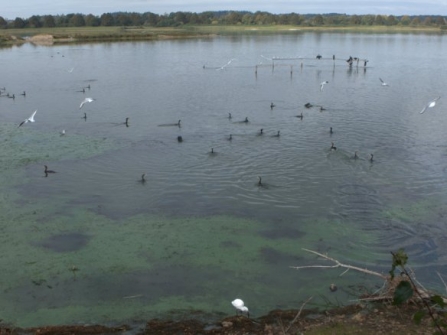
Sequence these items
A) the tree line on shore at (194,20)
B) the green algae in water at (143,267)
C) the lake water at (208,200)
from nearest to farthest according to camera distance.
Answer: the green algae in water at (143,267)
the lake water at (208,200)
the tree line on shore at (194,20)

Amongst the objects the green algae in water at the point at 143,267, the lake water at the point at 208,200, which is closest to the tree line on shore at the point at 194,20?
the lake water at the point at 208,200

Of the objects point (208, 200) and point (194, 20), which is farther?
point (194, 20)

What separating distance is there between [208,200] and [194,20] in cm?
12424

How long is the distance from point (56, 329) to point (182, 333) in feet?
7.79

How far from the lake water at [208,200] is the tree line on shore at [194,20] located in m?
90.6

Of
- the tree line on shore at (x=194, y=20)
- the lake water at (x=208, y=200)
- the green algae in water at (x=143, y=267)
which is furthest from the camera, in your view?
the tree line on shore at (x=194, y=20)

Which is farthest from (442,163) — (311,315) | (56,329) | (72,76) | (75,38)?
(75,38)

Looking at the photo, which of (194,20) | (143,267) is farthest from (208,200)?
(194,20)

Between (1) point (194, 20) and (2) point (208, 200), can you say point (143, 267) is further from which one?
(1) point (194, 20)

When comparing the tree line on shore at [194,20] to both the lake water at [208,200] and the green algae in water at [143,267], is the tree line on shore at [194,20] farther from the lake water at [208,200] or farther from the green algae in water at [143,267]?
the green algae in water at [143,267]

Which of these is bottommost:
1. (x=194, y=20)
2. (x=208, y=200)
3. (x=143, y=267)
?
(x=143, y=267)

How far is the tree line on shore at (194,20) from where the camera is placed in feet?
373

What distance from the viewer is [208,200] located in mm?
15055

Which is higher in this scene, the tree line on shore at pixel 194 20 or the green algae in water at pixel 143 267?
the tree line on shore at pixel 194 20
